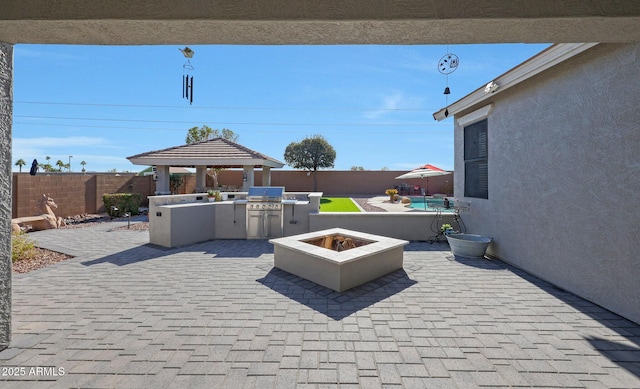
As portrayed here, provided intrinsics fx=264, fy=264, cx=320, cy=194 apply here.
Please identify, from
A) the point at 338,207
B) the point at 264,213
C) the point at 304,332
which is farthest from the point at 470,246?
the point at 338,207

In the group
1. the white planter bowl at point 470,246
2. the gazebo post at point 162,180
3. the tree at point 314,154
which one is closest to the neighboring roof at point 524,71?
the white planter bowl at point 470,246

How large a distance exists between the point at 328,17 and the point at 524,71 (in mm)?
4902

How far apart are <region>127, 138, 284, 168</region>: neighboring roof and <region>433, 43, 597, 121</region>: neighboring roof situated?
9450 millimetres

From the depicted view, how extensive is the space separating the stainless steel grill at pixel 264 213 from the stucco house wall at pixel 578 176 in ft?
20.2

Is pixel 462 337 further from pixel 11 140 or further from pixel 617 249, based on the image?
pixel 11 140

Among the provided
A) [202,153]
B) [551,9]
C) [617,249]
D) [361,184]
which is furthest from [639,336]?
[361,184]

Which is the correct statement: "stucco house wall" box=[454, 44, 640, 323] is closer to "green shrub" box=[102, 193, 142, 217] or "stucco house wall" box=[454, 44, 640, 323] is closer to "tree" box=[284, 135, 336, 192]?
"green shrub" box=[102, 193, 142, 217]

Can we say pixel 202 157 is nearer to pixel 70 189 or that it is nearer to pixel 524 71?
pixel 70 189

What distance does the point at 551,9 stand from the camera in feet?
7.70

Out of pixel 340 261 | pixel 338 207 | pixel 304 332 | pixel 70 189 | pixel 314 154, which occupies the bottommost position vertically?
pixel 304 332

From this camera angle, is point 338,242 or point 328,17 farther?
point 338,242

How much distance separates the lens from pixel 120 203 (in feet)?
42.0

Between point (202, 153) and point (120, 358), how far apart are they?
41.3ft

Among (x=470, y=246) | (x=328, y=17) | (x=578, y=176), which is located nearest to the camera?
(x=328, y=17)
